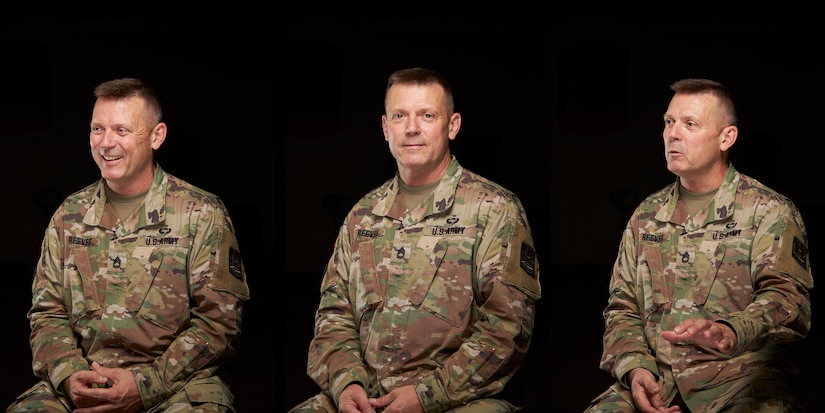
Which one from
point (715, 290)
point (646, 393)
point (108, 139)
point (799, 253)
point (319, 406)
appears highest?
point (108, 139)

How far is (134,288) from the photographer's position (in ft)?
15.2

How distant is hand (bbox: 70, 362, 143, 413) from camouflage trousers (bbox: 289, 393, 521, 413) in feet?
2.11

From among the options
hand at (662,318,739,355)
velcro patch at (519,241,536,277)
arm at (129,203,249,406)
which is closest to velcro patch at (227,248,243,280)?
arm at (129,203,249,406)

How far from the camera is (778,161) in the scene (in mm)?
5348

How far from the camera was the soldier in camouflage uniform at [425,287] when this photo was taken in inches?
172

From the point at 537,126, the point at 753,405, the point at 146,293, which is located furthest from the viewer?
the point at 537,126

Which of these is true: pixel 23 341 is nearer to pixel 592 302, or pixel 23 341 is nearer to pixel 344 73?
pixel 344 73

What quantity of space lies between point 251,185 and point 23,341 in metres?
1.41

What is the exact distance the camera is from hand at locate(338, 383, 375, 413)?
434cm

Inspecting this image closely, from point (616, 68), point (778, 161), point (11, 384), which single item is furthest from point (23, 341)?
point (778, 161)

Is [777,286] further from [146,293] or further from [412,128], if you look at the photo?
[146,293]

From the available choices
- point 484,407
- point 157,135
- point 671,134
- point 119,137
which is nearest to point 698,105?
point 671,134

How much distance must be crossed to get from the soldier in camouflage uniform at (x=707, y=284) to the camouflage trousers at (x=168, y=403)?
1458 millimetres

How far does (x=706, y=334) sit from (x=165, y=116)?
2.90 m
